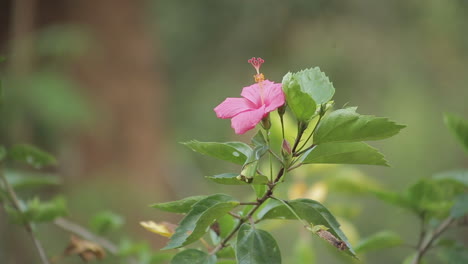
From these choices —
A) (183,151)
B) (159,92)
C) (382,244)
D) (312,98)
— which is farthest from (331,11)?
(312,98)

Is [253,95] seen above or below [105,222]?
above

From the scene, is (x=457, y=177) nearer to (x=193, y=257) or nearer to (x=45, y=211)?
(x=193, y=257)

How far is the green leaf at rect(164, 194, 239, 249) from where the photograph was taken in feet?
1.95

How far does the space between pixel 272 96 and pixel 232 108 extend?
0.05 meters

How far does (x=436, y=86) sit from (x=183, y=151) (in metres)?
1.89

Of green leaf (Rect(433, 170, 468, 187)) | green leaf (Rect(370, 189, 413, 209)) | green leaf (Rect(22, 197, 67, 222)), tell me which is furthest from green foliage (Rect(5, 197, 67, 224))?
green leaf (Rect(433, 170, 468, 187))

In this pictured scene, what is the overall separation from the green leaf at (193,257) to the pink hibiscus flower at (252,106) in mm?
156

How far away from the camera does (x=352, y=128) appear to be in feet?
1.98

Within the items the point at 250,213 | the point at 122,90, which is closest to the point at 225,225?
the point at 250,213

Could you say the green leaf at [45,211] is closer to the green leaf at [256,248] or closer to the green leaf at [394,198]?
the green leaf at [256,248]

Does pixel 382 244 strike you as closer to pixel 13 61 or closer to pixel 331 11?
pixel 13 61

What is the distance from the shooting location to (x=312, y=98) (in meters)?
0.61

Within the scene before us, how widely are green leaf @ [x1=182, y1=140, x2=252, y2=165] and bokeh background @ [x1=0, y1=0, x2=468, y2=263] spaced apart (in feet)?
7.14

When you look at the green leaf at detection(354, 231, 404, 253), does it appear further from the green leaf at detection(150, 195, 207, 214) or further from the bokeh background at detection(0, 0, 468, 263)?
the bokeh background at detection(0, 0, 468, 263)
